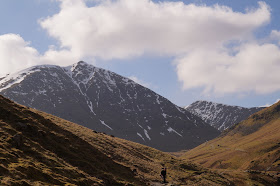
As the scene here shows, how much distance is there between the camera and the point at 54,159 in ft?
133

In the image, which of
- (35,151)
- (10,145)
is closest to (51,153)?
(35,151)

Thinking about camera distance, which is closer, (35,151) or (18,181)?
(18,181)

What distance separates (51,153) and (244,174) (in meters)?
84.6

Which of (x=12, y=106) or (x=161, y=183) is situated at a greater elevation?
(x=12, y=106)

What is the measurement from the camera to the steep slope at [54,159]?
32.1m

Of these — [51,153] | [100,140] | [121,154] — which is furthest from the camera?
[100,140]

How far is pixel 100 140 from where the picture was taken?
69000 millimetres

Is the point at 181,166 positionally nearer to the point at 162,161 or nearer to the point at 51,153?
the point at 162,161

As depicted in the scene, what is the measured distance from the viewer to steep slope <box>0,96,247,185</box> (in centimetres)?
3214

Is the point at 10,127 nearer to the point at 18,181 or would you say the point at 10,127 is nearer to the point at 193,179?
the point at 18,181

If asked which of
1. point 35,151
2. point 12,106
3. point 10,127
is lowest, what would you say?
point 35,151

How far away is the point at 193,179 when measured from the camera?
69.1 m

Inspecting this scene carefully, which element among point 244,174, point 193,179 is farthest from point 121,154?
point 244,174

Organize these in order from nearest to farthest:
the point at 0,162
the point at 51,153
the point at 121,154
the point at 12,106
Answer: the point at 0,162 < the point at 51,153 < the point at 12,106 < the point at 121,154
